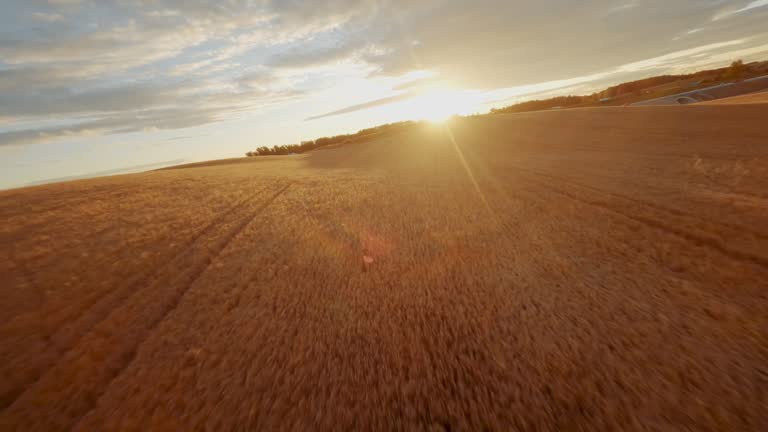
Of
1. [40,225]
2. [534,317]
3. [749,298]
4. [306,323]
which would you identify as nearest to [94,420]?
[306,323]

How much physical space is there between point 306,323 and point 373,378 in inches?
15.5

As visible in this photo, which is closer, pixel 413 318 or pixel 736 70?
pixel 413 318

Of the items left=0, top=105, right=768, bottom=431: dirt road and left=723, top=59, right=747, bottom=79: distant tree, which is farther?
left=723, top=59, right=747, bottom=79: distant tree

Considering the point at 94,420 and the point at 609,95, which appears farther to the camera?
the point at 609,95

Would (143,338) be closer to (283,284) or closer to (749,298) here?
(283,284)

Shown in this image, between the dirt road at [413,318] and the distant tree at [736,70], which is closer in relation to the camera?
the dirt road at [413,318]

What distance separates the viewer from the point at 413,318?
1.14 metres

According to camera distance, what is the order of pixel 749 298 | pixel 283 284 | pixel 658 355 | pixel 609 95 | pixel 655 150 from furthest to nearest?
1. pixel 609 95
2. pixel 655 150
3. pixel 283 284
4. pixel 749 298
5. pixel 658 355

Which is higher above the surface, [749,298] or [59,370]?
[59,370]

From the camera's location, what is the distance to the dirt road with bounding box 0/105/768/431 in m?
0.78

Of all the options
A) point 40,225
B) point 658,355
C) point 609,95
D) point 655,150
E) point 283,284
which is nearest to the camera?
point 658,355

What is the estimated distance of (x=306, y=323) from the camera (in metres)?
1.18

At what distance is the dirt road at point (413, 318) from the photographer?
0.78m

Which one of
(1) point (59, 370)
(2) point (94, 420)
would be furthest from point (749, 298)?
(1) point (59, 370)
